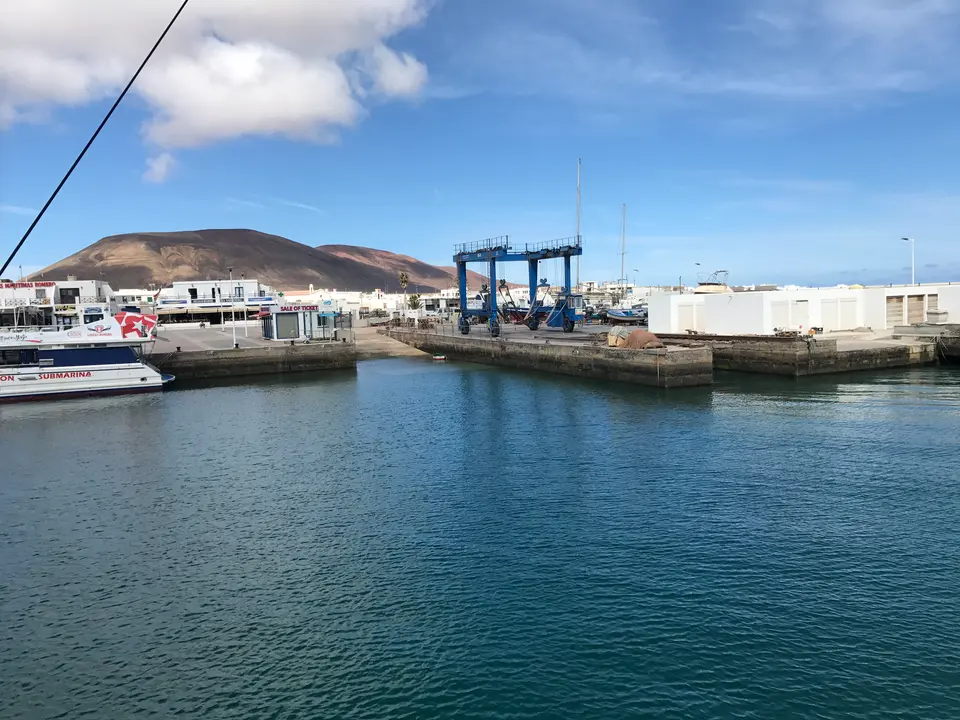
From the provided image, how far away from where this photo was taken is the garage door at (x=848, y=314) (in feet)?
148

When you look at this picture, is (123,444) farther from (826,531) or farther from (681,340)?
(681,340)

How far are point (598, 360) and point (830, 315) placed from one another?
17.9 meters

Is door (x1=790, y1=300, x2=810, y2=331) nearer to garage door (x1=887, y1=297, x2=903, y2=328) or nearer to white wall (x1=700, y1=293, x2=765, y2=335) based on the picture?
white wall (x1=700, y1=293, x2=765, y2=335)

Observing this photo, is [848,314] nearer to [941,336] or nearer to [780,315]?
[941,336]

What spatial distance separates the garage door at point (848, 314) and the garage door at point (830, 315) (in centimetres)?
48

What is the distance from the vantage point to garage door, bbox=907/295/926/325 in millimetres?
45625

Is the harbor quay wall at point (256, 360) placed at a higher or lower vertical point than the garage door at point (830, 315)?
lower

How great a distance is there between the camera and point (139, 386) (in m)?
39.9

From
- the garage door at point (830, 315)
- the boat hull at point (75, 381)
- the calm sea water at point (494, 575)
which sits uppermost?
the garage door at point (830, 315)

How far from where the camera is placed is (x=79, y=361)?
38.7 meters

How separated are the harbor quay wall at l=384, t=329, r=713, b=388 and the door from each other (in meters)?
10.7

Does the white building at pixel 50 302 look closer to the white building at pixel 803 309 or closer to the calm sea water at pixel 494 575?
the calm sea water at pixel 494 575

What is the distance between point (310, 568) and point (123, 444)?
16.0 m

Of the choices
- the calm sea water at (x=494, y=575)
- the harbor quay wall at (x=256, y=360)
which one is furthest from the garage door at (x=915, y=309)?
the harbor quay wall at (x=256, y=360)
